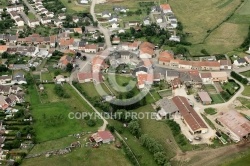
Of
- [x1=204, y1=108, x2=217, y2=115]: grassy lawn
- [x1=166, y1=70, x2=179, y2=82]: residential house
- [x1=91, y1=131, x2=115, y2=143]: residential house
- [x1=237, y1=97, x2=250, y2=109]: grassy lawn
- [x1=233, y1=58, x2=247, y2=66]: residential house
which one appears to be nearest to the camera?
[x1=91, y1=131, x2=115, y2=143]: residential house

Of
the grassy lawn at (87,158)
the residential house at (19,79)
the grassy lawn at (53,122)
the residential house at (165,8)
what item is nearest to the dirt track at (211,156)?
the grassy lawn at (87,158)

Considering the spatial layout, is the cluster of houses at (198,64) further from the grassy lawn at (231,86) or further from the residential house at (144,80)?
the residential house at (144,80)

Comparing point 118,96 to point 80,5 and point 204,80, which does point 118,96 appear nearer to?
point 204,80

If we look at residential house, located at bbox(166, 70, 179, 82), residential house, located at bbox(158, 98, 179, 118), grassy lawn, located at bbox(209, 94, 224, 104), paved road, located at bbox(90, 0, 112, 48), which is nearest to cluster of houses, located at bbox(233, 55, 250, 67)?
grassy lawn, located at bbox(209, 94, 224, 104)

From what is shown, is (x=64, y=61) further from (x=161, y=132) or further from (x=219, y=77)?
(x=219, y=77)

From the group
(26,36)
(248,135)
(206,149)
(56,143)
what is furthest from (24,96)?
(248,135)

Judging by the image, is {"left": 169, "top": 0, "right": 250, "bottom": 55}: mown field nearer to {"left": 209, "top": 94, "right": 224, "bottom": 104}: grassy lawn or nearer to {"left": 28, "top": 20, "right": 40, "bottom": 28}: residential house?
{"left": 209, "top": 94, "right": 224, "bottom": 104}: grassy lawn
